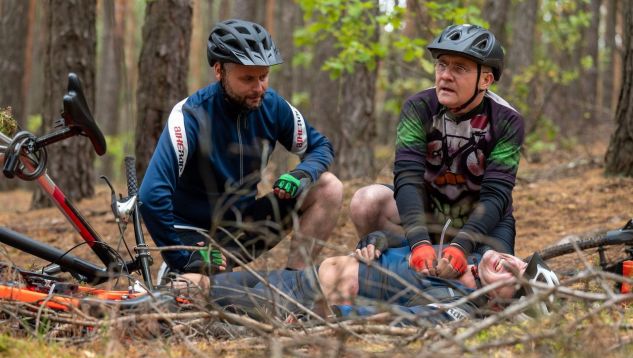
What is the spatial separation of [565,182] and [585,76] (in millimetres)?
14002

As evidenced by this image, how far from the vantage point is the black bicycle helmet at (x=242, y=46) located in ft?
15.4

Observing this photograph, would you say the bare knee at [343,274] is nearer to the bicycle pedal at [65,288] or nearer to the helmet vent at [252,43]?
the bicycle pedal at [65,288]

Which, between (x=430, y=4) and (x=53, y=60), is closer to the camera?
(x=430, y=4)

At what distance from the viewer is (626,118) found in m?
7.51

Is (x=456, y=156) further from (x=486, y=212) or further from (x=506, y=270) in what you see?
(x=506, y=270)

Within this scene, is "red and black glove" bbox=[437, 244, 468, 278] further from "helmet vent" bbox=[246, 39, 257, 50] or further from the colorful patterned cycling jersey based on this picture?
A: "helmet vent" bbox=[246, 39, 257, 50]

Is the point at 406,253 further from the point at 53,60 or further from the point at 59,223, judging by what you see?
the point at 53,60

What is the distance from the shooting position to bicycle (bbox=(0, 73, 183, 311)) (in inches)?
140

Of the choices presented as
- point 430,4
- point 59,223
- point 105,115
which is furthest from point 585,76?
point 59,223

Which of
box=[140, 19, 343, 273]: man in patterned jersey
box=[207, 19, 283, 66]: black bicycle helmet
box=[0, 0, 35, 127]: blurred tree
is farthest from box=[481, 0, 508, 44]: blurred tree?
box=[0, 0, 35, 127]: blurred tree

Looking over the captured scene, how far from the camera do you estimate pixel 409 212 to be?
4.45m

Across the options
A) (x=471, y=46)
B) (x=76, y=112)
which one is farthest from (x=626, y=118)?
(x=76, y=112)

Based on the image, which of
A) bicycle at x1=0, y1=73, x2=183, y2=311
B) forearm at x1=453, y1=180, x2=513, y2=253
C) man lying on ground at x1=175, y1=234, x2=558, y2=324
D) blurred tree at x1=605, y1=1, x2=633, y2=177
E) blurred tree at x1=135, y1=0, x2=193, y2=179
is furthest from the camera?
blurred tree at x1=135, y1=0, x2=193, y2=179

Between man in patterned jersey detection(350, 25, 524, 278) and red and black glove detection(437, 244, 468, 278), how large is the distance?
0.16 metres
